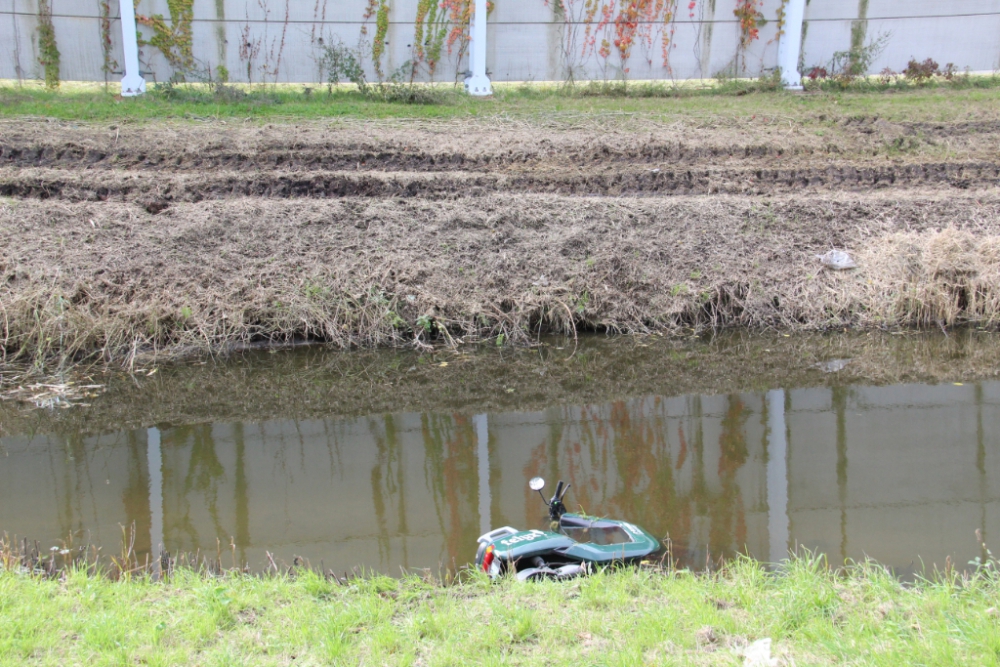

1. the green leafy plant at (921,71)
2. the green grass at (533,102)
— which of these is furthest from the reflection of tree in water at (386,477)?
the green leafy plant at (921,71)

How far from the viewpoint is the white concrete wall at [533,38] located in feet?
42.0

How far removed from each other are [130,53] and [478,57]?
216 inches

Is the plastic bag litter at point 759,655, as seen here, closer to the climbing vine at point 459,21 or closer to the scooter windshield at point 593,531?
the scooter windshield at point 593,531

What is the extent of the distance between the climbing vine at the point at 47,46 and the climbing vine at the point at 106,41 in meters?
0.69

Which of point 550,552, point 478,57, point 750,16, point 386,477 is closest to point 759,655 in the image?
point 550,552

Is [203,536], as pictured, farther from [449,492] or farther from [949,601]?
[949,601]

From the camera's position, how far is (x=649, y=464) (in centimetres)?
567

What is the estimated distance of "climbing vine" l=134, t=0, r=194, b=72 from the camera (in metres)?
12.7

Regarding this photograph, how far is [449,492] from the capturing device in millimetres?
5254


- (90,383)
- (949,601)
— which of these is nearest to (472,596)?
(949,601)

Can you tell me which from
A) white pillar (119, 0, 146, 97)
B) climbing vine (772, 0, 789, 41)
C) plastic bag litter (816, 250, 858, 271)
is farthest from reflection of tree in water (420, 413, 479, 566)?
climbing vine (772, 0, 789, 41)

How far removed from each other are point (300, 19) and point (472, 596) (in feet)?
39.4

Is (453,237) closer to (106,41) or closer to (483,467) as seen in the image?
(483,467)

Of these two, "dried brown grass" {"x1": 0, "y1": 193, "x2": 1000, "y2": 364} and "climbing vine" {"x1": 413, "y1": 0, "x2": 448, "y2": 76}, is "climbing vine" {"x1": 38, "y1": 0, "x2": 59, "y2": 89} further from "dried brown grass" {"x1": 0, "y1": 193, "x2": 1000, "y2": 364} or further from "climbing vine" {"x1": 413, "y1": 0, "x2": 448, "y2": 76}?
"climbing vine" {"x1": 413, "y1": 0, "x2": 448, "y2": 76}
